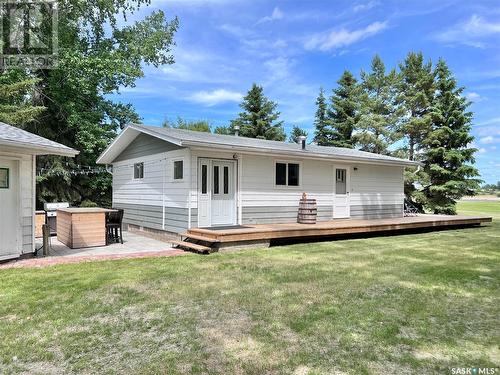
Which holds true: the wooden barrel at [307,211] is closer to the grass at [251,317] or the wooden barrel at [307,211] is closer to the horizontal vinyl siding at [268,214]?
the horizontal vinyl siding at [268,214]

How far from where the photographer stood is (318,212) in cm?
1155

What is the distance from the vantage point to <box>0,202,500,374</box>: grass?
280 cm

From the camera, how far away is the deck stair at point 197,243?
7.77 meters

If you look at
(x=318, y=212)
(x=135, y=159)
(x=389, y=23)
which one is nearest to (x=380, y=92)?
(x=389, y=23)

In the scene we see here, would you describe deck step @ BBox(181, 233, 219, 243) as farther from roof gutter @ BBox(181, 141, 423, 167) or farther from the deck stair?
roof gutter @ BBox(181, 141, 423, 167)

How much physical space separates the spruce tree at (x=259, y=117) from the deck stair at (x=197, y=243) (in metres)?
22.0

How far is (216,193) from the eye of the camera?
9.42 m

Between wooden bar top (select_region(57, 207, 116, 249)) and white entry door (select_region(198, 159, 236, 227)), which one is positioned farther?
white entry door (select_region(198, 159, 236, 227))

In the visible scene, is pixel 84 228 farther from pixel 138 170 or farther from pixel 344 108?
pixel 344 108

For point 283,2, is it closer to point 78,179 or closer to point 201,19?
point 201,19

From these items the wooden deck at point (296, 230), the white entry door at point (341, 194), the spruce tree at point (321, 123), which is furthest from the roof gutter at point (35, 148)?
the spruce tree at point (321, 123)
